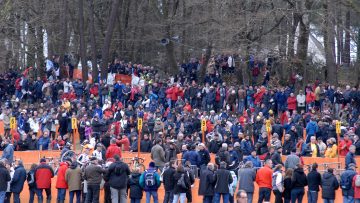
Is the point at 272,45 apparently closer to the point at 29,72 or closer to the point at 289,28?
the point at 289,28

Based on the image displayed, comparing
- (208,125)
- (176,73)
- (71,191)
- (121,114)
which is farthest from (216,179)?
(176,73)

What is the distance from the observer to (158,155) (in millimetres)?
29391

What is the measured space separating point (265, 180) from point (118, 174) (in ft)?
13.6

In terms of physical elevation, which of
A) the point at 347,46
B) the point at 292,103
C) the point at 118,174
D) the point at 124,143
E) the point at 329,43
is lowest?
the point at 118,174

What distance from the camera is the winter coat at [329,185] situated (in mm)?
24828

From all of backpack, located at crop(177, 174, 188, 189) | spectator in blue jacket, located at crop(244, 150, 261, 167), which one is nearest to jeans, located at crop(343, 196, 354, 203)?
spectator in blue jacket, located at crop(244, 150, 261, 167)

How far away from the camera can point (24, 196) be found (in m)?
28.1

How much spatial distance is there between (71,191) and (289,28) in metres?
→ 23.9

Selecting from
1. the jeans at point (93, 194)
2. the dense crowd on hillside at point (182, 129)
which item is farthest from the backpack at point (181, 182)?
the jeans at point (93, 194)

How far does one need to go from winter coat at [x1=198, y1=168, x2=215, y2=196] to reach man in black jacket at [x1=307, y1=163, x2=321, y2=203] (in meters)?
2.71

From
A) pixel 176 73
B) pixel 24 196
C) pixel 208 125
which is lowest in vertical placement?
pixel 24 196

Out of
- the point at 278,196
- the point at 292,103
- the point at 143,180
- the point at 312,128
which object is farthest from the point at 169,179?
the point at 292,103

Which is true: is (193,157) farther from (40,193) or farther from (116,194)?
(40,193)

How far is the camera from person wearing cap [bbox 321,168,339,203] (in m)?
24.8
